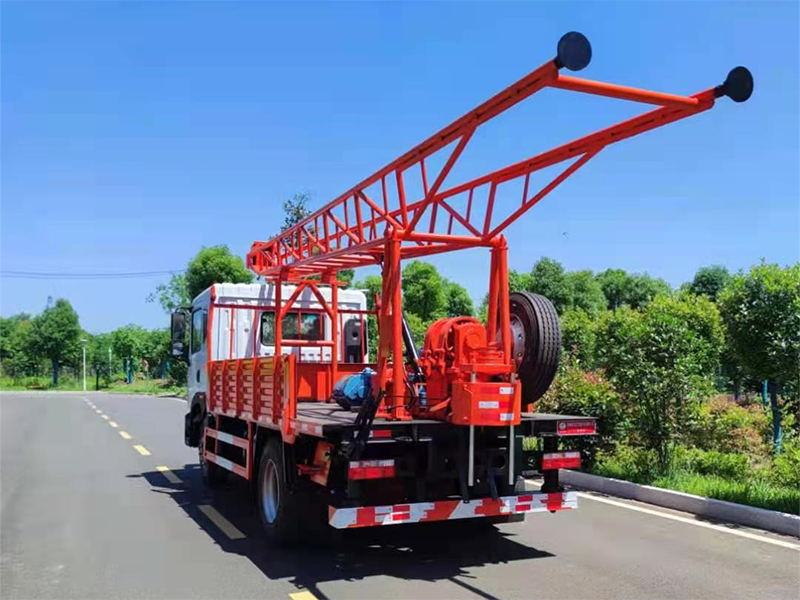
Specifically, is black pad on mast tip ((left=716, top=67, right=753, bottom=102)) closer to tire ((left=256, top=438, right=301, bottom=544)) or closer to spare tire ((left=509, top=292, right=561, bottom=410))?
spare tire ((left=509, top=292, right=561, bottom=410))

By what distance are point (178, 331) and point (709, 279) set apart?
130 ft

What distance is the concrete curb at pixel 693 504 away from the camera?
7.25 metres

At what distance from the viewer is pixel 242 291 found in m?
10.4

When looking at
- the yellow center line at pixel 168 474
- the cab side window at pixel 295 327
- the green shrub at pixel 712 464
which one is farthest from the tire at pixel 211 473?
the green shrub at pixel 712 464

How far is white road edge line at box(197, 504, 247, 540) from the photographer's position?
7296 millimetres

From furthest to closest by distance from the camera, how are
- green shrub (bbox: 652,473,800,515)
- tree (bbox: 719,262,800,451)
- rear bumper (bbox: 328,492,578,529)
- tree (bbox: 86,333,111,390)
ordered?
tree (bbox: 86,333,111,390) < tree (bbox: 719,262,800,451) < green shrub (bbox: 652,473,800,515) < rear bumper (bbox: 328,492,578,529)

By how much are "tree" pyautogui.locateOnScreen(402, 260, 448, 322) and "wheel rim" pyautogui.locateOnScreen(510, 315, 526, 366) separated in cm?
3448

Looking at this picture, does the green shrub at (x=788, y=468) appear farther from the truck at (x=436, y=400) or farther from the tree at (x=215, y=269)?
the tree at (x=215, y=269)

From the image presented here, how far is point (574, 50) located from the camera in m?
4.33

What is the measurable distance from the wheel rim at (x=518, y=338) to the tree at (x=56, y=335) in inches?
2426

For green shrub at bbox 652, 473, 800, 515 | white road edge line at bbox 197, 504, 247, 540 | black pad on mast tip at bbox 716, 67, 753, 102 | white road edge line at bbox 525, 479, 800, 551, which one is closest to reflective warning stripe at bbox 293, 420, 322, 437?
white road edge line at bbox 197, 504, 247, 540

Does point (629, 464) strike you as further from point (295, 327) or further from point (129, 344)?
point (129, 344)

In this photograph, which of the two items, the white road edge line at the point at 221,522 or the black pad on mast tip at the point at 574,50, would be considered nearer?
the black pad on mast tip at the point at 574,50

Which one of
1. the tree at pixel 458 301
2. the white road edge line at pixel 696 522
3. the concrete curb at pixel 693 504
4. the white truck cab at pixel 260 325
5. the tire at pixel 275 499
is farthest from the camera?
the tree at pixel 458 301
